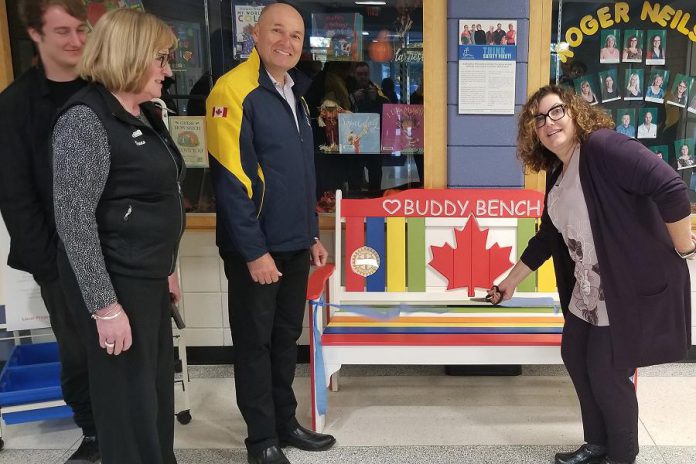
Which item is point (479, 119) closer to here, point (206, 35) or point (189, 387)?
point (206, 35)

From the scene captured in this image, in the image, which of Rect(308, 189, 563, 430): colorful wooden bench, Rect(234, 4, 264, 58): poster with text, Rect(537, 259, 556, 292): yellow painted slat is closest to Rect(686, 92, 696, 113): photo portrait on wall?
Rect(308, 189, 563, 430): colorful wooden bench

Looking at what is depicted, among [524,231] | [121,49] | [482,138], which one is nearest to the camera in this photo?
[121,49]

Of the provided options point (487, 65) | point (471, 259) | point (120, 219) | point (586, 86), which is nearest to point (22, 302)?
point (120, 219)

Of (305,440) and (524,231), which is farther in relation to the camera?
(524,231)

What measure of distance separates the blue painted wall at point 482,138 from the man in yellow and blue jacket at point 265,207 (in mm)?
906

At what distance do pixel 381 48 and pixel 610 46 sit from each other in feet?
3.81

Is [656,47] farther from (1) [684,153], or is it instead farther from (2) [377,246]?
(2) [377,246]

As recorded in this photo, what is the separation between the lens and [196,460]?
2361 mm

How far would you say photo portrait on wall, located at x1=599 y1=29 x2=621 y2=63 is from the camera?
3.01 metres

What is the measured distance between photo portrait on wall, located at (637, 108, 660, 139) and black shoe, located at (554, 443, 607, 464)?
168 centimetres

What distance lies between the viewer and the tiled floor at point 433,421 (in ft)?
7.80

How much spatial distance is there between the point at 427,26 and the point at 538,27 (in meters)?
0.53

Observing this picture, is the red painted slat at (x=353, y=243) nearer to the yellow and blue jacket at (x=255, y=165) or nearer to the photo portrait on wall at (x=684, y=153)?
the yellow and blue jacket at (x=255, y=165)

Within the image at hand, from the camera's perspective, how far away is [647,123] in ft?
10.2
